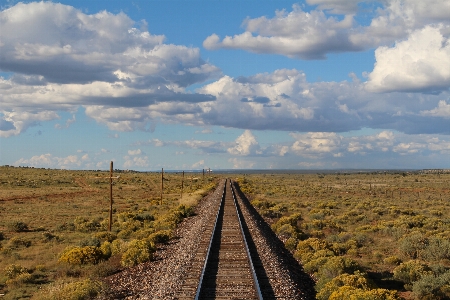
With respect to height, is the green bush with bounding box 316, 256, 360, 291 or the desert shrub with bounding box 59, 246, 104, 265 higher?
the green bush with bounding box 316, 256, 360, 291

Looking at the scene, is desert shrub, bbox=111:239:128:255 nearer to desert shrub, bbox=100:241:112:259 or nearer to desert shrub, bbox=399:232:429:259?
desert shrub, bbox=100:241:112:259

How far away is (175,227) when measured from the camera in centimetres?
2652

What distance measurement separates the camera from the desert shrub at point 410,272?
15.2 meters

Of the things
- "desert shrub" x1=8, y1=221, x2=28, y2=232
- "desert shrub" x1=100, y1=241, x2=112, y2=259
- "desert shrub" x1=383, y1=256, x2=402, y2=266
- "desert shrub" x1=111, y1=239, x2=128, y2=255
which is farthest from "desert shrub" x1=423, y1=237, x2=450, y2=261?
"desert shrub" x1=8, y1=221, x2=28, y2=232

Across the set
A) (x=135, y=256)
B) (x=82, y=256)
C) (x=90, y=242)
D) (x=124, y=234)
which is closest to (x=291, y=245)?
(x=135, y=256)

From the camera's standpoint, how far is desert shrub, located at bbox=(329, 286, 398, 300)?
1045 cm

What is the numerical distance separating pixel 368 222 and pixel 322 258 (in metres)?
17.9

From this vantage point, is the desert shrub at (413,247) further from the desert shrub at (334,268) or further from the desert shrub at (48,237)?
the desert shrub at (48,237)

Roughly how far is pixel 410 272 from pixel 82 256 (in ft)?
41.6

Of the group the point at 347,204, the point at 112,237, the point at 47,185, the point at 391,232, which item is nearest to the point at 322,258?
the point at 391,232

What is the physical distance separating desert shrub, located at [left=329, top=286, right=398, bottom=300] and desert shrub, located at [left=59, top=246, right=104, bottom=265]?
10413mm

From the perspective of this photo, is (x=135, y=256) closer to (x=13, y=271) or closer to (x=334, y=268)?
Result: (x=13, y=271)

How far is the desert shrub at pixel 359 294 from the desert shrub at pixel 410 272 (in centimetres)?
430

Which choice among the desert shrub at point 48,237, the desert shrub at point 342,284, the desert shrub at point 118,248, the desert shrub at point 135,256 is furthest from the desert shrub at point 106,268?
the desert shrub at point 48,237
